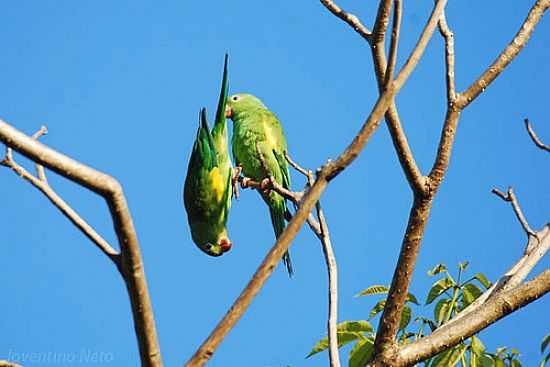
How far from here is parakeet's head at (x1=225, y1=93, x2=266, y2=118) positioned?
5.64 meters

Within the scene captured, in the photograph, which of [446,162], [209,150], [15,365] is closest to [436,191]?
[446,162]

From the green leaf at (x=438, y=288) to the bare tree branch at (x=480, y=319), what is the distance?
51 centimetres

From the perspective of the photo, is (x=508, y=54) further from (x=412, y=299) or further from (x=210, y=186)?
(x=210, y=186)

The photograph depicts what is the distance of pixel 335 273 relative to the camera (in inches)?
87.7

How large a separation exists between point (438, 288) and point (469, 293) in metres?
0.11

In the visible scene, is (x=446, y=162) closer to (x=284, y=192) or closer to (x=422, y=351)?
(x=422, y=351)

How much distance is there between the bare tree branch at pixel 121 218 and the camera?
131 centimetres

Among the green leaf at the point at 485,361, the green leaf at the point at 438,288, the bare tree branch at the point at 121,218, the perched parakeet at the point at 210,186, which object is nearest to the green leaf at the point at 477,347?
the green leaf at the point at 485,361

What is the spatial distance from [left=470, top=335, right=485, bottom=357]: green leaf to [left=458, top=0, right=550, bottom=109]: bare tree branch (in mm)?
810

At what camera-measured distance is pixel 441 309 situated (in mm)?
2697

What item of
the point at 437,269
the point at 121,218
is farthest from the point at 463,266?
the point at 121,218

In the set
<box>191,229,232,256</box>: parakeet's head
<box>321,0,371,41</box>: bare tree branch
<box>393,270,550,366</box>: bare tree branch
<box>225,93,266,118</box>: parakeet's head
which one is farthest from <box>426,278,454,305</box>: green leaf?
<box>225,93,266,118</box>: parakeet's head

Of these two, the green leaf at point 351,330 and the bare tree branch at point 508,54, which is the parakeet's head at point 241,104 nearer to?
the green leaf at point 351,330

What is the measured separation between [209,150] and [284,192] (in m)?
1.66
